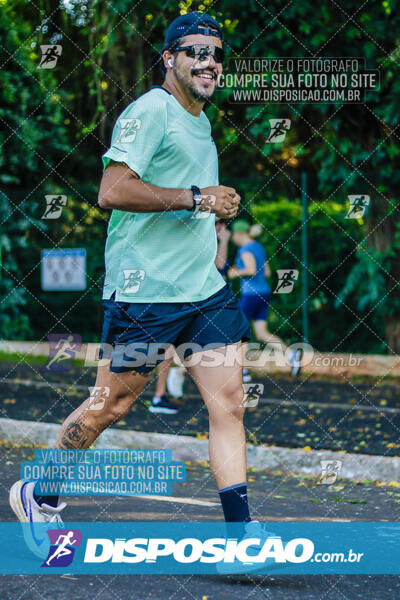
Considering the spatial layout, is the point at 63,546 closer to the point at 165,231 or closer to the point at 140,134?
the point at 165,231

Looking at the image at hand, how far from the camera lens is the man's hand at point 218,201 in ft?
12.5

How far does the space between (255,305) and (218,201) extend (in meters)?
7.33

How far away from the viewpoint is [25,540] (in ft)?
13.2

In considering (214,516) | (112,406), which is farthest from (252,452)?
Result: (112,406)

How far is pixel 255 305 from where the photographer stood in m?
11.1

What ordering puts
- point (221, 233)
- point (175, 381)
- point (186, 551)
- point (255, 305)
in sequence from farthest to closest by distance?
1. point (255, 305)
2. point (221, 233)
3. point (175, 381)
4. point (186, 551)

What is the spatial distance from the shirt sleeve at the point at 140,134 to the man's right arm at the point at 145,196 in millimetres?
36

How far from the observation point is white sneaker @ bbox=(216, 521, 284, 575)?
12.3ft

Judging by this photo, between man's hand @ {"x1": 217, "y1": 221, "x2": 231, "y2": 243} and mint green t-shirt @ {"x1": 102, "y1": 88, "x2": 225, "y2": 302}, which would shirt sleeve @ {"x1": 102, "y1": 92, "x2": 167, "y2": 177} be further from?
man's hand @ {"x1": 217, "y1": 221, "x2": 231, "y2": 243}

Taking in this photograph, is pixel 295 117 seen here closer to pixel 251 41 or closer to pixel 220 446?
pixel 251 41

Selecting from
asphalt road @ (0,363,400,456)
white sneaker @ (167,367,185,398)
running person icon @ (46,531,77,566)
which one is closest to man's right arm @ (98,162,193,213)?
running person icon @ (46,531,77,566)

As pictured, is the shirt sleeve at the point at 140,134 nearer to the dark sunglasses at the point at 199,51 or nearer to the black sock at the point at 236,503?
the dark sunglasses at the point at 199,51

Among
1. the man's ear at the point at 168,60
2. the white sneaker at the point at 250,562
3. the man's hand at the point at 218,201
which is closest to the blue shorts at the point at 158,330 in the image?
the man's hand at the point at 218,201

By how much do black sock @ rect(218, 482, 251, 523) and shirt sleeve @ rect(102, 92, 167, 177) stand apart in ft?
4.03
